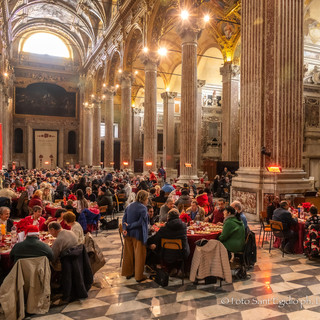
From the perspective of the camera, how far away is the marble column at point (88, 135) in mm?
32344

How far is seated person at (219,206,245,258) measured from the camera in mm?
5086

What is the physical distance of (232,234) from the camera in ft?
16.8

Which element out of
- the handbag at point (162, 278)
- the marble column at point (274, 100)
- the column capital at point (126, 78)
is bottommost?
the handbag at point (162, 278)

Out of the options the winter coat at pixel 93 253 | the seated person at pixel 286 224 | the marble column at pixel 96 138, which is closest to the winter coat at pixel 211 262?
the winter coat at pixel 93 253

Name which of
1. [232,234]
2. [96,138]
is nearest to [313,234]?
[232,234]

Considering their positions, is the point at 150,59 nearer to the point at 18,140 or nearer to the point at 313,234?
the point at 313,234

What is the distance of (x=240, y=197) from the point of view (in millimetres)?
9562

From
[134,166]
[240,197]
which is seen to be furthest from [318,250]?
[134,166]

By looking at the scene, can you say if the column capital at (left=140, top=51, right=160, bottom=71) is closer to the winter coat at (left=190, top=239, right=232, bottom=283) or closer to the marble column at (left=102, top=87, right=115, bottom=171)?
the marble column at (left=102, top=87, right=115, bottom=171)

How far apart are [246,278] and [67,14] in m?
32.4

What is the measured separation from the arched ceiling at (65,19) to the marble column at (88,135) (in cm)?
620

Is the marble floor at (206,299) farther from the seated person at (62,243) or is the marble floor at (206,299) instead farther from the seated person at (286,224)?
the seated person at (286,224)

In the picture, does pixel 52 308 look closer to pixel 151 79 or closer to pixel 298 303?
pixel 298 303

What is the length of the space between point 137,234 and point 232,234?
5.02 feet
